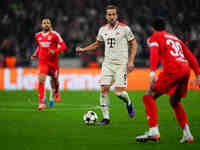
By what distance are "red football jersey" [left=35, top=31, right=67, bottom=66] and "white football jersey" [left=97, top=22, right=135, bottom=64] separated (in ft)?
12.2

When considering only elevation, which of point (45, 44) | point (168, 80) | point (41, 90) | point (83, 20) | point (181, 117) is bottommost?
point (181, 117)

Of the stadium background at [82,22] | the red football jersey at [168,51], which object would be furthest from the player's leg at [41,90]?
the stadium background at [82,22]

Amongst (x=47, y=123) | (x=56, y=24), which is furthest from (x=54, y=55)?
(x=56, y=24)

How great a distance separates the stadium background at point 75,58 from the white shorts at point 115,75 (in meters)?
0.88

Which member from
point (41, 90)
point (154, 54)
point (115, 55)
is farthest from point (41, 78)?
point (154, 54)

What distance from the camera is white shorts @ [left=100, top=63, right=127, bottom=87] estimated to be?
10.2 meters

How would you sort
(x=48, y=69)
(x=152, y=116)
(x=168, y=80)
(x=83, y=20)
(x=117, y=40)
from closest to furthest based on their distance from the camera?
(x=168, y=80)
(x=152, y=116)
(x=117, y=40)
(x=48, y=69)
(x=83, y=20)

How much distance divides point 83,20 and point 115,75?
1894 cm

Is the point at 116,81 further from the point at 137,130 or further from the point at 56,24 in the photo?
the point at 56,24

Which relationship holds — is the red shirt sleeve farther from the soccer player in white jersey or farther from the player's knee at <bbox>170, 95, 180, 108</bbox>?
the soccer player in white jersey

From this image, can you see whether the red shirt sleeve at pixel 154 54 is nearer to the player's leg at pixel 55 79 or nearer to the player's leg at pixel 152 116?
the player's leg at pixel 152 116

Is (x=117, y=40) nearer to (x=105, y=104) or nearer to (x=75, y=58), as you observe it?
(x=105, y=104)

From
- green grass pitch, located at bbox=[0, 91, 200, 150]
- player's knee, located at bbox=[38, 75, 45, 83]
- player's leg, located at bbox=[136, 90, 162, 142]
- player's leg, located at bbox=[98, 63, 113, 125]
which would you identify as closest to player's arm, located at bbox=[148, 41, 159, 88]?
player's leg, located at bbox=[136, 90, 162, 142]

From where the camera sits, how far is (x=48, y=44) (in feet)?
45.8
